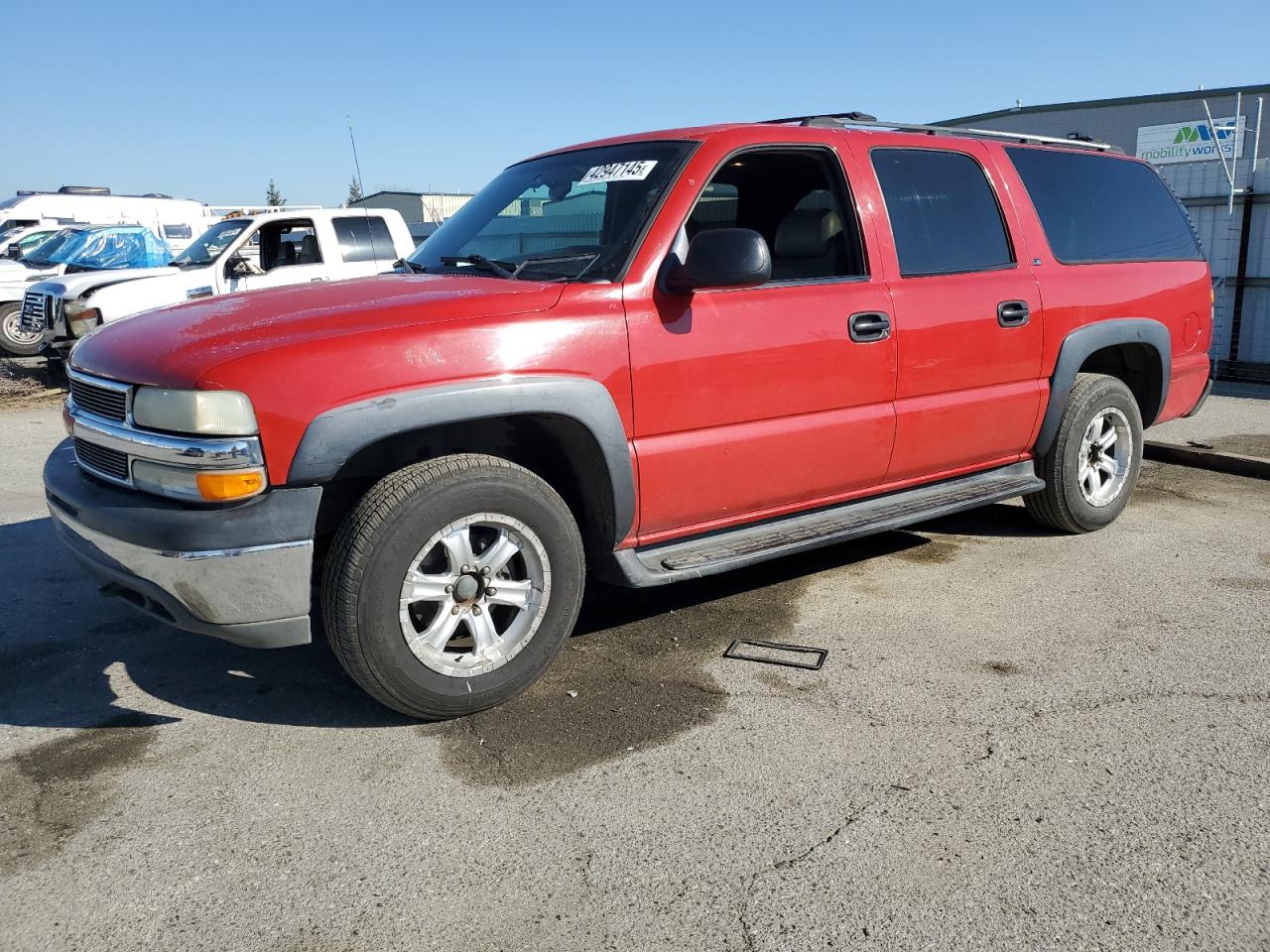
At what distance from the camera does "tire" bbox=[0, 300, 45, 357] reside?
48.7ft

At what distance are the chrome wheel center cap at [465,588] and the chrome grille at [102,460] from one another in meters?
1.08

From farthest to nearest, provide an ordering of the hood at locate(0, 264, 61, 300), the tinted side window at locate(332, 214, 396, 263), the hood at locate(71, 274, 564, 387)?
the hood at locate(0, 264, 61, 300), the tinted side window at locate(332, 214, 396, 263), the hood at locate(71, 274, 564, 387)

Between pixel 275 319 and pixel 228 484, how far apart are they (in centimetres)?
62

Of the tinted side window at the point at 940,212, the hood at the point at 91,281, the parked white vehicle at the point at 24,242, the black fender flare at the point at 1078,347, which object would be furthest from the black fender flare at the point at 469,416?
the parked white vehicle at the point at 24,242

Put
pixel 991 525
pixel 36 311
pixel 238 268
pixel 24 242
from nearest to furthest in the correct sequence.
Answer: pixel 991 525, pixel 238 268, pixel 36 311, pixel 24 242

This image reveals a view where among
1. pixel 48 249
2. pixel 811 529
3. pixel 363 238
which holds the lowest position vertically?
pixel 811 529

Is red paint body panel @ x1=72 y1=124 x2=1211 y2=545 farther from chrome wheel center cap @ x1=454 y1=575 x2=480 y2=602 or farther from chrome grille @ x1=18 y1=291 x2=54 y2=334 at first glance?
chrome grille @ x1=18 y1=291 x2=54 y2=334

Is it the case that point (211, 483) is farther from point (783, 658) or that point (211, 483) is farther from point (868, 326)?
point (868, 326)

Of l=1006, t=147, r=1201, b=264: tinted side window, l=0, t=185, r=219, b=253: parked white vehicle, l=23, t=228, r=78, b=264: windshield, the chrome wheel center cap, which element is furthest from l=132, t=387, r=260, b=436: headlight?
l=0, t=185, r=219, b=253: parked white vehicle

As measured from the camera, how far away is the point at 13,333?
49.1 ft

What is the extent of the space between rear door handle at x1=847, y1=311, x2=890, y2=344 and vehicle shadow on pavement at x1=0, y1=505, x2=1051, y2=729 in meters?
1.25

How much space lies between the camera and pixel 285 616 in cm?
309

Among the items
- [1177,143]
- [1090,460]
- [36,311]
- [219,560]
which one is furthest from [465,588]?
[1177,143]

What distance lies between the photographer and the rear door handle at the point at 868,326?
4.05 metres
